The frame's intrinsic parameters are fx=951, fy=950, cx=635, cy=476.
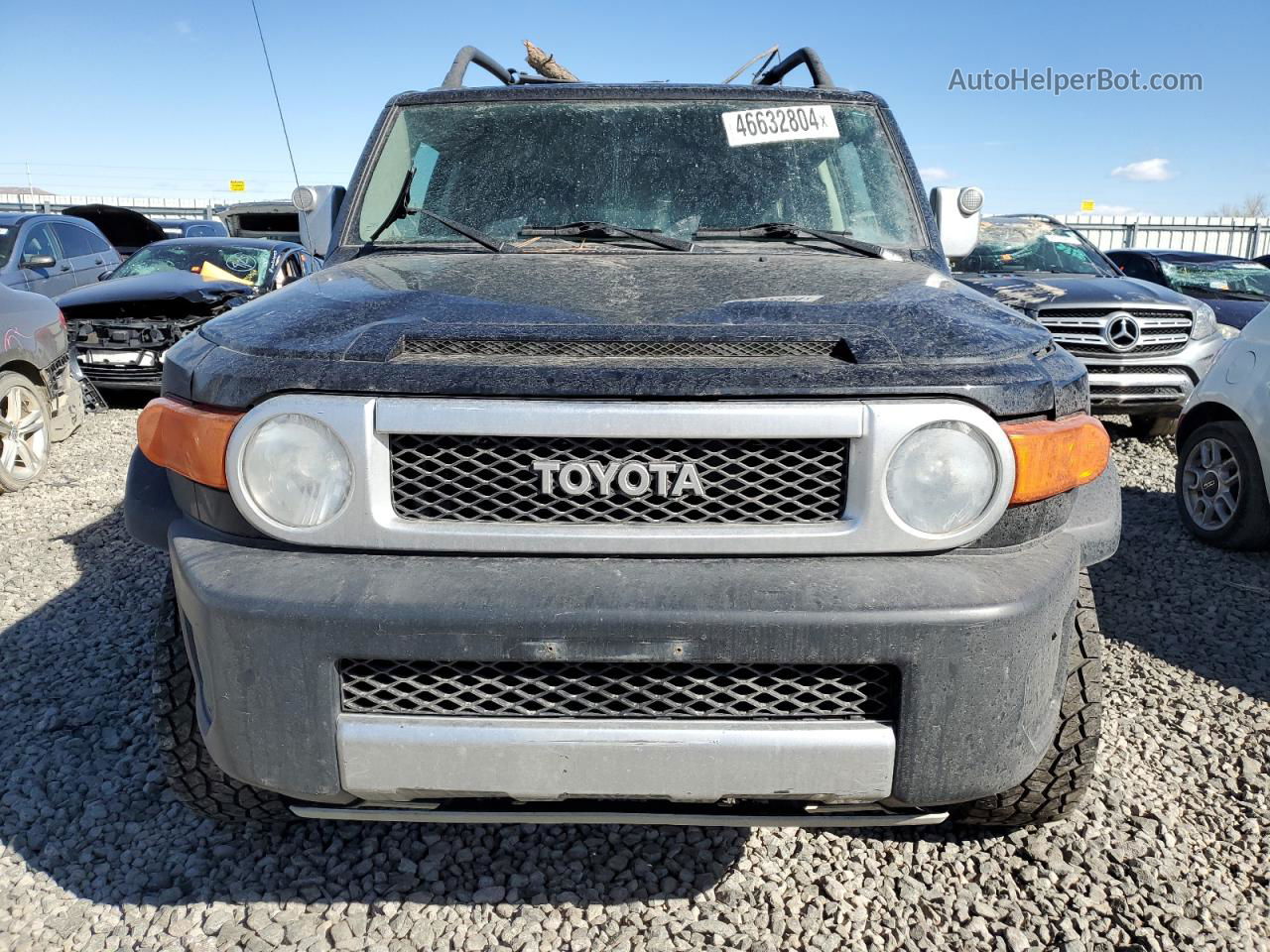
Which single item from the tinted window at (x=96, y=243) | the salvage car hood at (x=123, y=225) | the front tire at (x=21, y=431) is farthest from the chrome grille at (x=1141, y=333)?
the salvage car hood at (x=123, y=225)

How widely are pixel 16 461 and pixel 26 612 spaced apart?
2.51 m

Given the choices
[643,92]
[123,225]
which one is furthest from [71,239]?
[643,92]

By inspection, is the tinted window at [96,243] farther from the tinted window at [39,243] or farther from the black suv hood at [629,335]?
the black suv hood at [629,335]

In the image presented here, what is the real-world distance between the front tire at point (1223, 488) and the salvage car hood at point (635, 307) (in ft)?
10.3

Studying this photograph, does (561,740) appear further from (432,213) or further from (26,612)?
(26,612)

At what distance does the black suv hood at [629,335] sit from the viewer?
5.66 ft

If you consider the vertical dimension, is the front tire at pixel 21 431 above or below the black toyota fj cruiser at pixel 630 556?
below

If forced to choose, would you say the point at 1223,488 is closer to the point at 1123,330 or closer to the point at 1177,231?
the point at 1123,330

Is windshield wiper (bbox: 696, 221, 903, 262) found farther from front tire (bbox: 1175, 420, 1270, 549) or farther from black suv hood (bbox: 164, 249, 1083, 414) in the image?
front tire (bbox: 1175, 420, 1270, 549)

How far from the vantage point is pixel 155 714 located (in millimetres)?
2125

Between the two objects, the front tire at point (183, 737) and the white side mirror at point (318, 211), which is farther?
the white side mirror at point (318, 211)

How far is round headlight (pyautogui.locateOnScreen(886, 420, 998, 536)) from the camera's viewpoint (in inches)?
68.9

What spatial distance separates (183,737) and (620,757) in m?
1.07

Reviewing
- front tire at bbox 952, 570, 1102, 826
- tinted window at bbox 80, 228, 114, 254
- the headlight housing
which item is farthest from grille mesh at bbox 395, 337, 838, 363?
tinted window at bbox 80, 228, 114, 254
